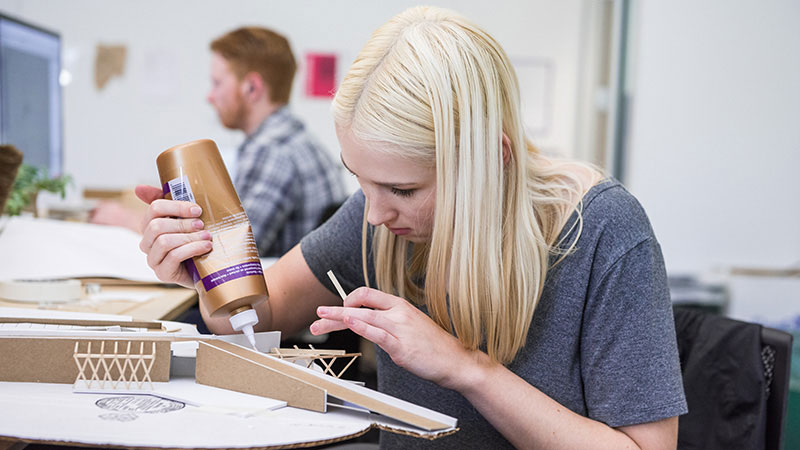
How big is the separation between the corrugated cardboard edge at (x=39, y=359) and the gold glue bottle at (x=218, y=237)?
0.38 feet

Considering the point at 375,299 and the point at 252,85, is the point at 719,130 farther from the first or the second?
the point at 375,299

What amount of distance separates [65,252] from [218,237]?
637 millimetres

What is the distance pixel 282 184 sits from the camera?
1.88 m

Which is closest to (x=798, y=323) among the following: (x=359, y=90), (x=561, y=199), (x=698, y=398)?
(x=698, y=398)

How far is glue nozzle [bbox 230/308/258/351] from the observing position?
0.68 m

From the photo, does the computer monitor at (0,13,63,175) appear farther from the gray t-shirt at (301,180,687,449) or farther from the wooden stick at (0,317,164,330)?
the gray t-shirt at (301,180,687,449)

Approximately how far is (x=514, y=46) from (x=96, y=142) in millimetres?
2166

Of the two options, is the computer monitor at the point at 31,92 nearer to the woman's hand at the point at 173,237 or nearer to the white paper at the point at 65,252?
the white paper at the point at 65,252

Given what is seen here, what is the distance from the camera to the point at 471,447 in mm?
802

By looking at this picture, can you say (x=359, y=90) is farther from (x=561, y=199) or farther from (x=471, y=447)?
(x=471, y=447)

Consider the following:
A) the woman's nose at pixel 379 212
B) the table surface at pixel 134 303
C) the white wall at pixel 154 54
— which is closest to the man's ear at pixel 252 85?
the table surface at pixel 134 303

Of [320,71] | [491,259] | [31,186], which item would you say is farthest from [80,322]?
[320,71]

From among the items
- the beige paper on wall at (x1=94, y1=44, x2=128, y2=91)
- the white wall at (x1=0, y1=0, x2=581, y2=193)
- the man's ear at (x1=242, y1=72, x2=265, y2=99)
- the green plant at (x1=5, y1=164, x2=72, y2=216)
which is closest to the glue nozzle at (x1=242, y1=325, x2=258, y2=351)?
the green plant at (x1=5, y1=164, x2=72, y2=216)

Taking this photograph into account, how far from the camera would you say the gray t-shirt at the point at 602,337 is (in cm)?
70
